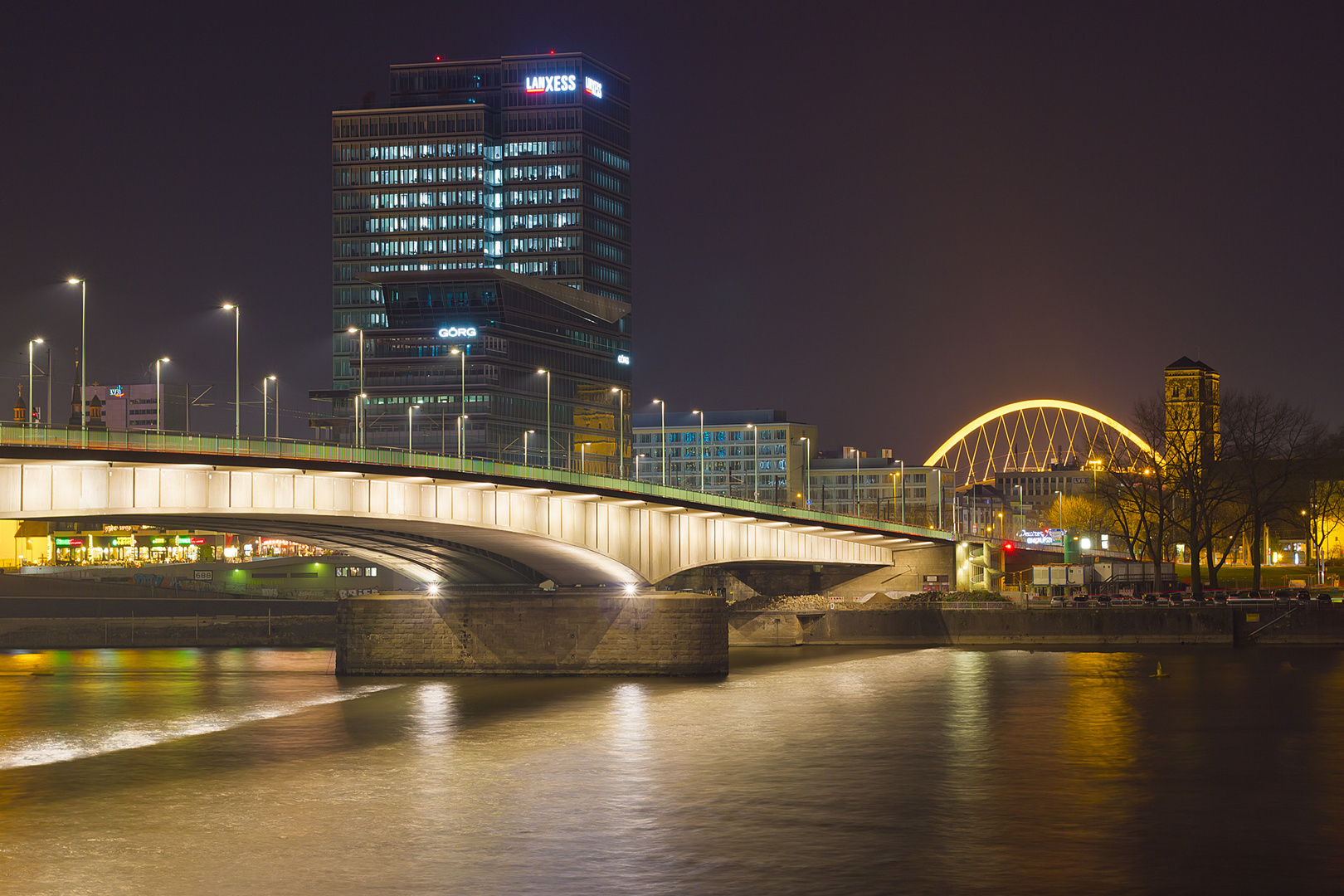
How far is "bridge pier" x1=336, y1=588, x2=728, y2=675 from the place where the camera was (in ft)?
252

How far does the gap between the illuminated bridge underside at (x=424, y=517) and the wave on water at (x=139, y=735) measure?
8.41 meters

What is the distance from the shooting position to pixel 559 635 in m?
77.1

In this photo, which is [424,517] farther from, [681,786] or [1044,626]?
[1044,626]

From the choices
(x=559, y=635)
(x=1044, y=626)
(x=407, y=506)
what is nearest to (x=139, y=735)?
(x=407, y=506)

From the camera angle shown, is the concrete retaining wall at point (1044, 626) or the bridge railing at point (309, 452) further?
the concrete retaining wall at point (1044, 626)

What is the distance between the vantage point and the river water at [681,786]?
110 ft

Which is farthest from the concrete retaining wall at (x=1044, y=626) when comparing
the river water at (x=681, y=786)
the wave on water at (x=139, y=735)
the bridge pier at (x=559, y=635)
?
the wave on water at (x=139, y=735)

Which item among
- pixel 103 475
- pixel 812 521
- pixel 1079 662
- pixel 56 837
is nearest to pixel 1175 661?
pixel 1079 662

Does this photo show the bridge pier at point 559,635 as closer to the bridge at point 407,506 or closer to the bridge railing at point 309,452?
the bridge at point 407,506

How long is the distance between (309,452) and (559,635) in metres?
18.0

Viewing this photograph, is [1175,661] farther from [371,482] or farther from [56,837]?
[56,837]

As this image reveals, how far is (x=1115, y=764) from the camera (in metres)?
48.2

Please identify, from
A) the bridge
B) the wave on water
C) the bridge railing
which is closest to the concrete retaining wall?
the bridge

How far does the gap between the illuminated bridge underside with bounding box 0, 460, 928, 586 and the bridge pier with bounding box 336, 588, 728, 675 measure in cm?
400
